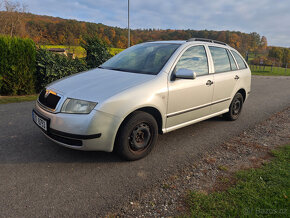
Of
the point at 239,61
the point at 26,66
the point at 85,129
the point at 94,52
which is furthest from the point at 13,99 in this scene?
the point at 239,61

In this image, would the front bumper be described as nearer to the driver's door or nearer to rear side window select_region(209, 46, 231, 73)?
the driver's door

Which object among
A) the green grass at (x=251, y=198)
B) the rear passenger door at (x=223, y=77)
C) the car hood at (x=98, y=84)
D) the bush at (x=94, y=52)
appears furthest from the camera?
the bush at (x=94, y=52)

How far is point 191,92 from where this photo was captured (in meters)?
3.39

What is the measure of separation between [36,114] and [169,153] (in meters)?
1.99

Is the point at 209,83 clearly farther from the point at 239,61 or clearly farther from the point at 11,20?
the point at 11,20

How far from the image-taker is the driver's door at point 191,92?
317 cm

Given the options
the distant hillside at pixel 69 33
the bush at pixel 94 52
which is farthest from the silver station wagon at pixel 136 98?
the bush at pixel 94 52

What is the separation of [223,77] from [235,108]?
44.9 inches

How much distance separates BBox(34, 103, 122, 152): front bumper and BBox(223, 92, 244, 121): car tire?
121 inches

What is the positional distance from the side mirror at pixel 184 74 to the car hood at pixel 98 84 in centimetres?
37

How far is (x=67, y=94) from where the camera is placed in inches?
103

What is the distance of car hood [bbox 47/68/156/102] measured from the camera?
255 cm

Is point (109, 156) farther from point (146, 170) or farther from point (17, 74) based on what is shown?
point (17, 74)

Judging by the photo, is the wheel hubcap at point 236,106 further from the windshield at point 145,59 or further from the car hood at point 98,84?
the car hood at point 98,84
